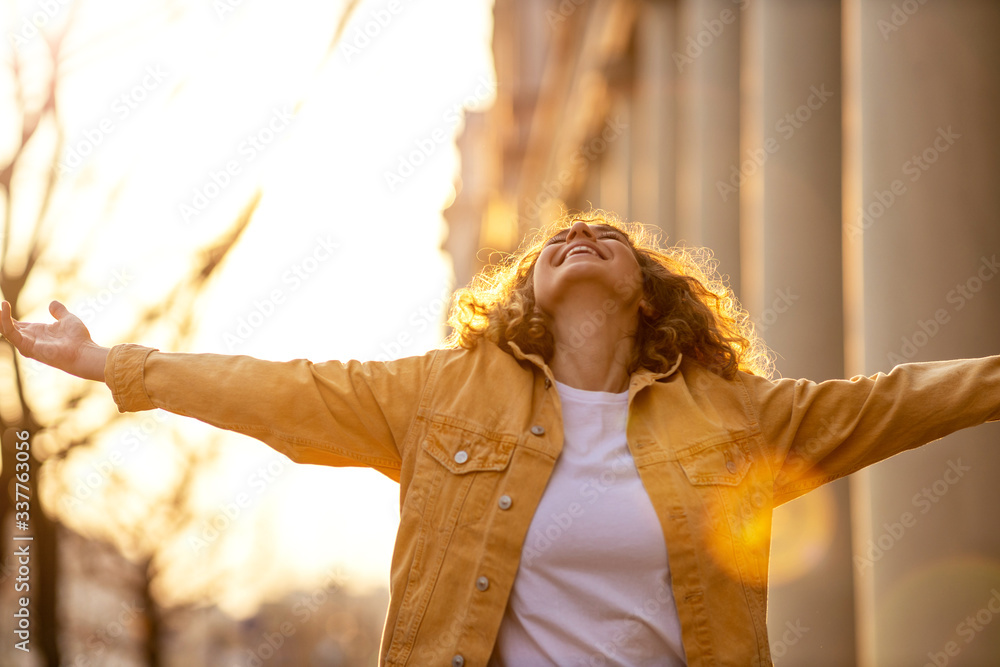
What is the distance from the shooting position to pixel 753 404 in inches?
143

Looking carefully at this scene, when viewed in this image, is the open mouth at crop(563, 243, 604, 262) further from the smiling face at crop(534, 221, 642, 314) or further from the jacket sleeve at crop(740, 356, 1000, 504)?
the jacket sleeve at crop(740, 356, 1000, 504)

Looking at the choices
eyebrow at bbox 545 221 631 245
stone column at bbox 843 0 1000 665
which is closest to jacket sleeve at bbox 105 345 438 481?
eyebrow at bbox 545 221 631 245

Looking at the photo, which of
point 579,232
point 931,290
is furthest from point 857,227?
point 579,232

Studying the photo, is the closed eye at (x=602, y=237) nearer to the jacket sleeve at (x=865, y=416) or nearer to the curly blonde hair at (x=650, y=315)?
the curly blonde hair at (x=650, y=315)

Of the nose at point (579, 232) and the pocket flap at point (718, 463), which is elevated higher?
the nose at point (579, 232)

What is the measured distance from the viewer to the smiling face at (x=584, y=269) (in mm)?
3850

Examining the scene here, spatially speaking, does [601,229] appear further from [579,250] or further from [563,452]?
[563,452]

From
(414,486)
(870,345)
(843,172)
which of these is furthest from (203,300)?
(843,172)

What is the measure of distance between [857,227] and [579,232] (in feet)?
11.0

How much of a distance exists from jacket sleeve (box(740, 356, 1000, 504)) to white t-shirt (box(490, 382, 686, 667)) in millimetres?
648

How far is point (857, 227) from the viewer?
21.6ft

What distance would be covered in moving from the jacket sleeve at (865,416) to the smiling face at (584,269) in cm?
72

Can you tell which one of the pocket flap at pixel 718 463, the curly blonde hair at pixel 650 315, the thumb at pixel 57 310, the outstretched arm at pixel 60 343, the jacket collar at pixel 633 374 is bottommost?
the outstretched arm at pixel 60 343

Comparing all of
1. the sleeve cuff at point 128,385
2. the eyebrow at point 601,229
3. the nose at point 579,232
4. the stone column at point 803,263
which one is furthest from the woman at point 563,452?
the stone column at point 803,263
